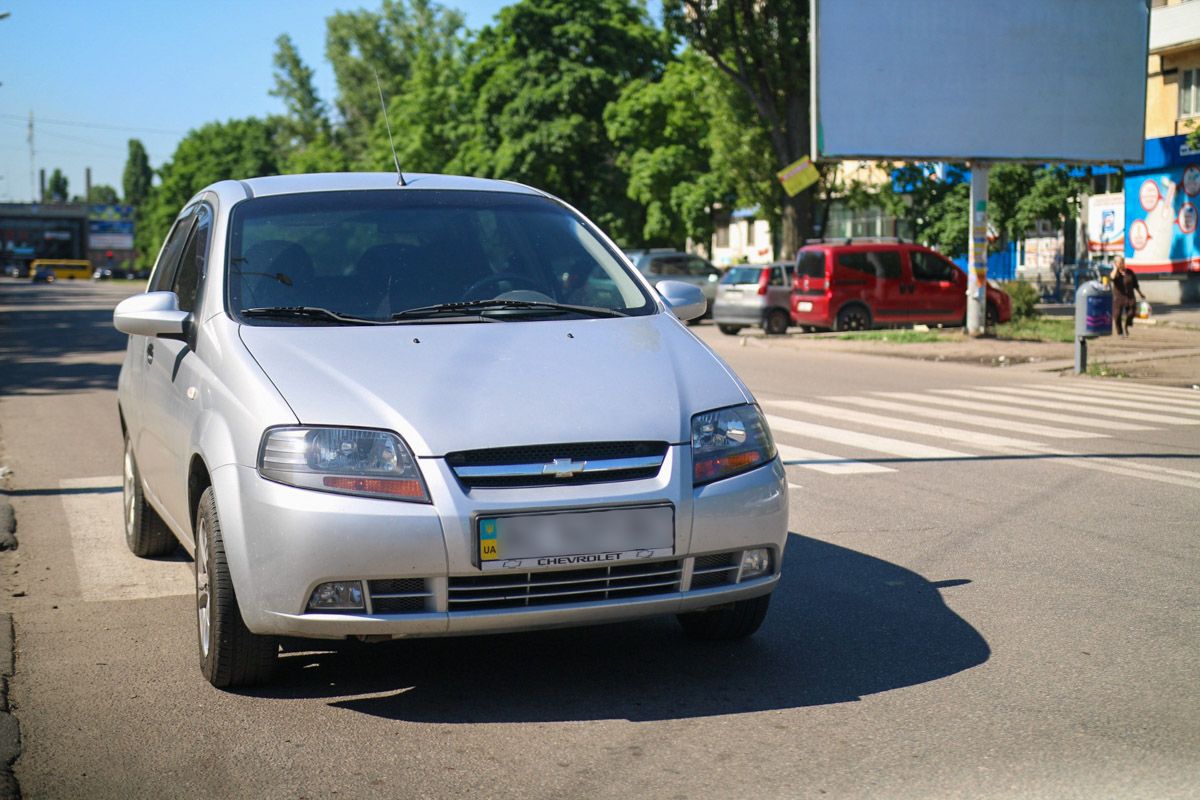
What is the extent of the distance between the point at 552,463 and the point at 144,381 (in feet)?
8.92

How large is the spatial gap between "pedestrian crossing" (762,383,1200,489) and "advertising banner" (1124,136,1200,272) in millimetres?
21160

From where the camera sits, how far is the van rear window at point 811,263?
92.4 ft

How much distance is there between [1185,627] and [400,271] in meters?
3.36

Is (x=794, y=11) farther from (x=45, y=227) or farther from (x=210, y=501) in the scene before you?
(x=45, y=227)

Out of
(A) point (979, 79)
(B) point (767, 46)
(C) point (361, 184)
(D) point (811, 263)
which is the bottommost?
(D) point (811, 263)

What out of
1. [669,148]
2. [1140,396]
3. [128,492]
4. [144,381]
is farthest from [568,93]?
[144,381]

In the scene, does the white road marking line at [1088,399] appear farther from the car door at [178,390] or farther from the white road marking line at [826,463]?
the car door at [178,390]

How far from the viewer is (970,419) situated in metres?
12.9

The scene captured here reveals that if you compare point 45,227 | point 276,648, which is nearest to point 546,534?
point 276,648

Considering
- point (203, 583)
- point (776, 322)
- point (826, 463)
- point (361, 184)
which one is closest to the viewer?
point (203, 583)

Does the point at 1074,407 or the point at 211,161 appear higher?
the point at 211,161

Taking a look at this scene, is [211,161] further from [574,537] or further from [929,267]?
[574,537]

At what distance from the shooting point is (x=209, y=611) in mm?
4512

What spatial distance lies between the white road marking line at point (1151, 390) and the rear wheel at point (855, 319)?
10622 millimetres
